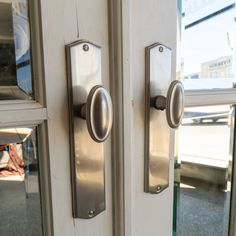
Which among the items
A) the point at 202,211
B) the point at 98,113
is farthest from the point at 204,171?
the point at 98,113

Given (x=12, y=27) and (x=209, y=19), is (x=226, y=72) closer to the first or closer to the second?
(x=209, y=19)

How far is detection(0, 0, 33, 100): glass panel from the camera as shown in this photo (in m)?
0.28

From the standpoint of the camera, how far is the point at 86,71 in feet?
0.99

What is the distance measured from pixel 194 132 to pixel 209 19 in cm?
22

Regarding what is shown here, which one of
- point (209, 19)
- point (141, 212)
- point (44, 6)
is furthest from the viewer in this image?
point (209, 19)

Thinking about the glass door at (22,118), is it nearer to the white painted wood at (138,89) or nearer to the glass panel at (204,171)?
the white painted wood at (138,89)

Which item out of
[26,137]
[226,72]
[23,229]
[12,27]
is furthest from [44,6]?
[226,72]

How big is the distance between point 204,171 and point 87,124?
0.35m

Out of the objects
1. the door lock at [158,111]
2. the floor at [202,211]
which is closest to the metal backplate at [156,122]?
the door lock at [158,111]

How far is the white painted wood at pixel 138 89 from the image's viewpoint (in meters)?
0.33

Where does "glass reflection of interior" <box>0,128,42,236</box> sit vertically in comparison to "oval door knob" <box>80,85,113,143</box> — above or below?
below

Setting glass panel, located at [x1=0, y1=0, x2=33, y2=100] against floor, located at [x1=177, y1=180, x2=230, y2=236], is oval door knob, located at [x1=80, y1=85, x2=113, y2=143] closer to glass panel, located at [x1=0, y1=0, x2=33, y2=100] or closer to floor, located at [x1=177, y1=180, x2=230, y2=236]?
glass panel, located at [x1=0, y1=0, x2=33, y2=100]

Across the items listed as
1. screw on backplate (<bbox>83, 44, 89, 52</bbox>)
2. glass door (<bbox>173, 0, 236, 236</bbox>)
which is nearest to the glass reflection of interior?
screw on backplate (<bbox>83, 44, 89, 52</bbox>)

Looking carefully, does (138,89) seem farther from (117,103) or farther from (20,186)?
(20,186)
